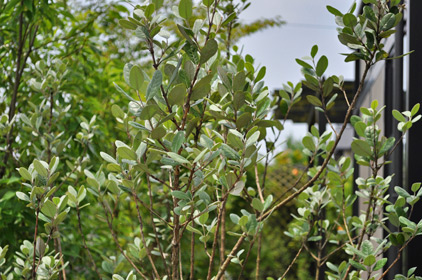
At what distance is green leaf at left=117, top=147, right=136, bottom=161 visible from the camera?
1151mm

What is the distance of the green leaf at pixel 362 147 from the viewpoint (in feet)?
4.95

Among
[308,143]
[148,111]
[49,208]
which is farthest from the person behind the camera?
[308,143]

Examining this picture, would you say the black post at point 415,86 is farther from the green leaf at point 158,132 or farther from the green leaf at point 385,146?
the green leaf at point 158,132

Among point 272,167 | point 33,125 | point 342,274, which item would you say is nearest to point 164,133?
point 342,274

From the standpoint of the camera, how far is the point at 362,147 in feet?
4.97

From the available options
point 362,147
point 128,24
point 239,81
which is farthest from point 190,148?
point 362,147

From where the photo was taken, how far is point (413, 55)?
6.96ft

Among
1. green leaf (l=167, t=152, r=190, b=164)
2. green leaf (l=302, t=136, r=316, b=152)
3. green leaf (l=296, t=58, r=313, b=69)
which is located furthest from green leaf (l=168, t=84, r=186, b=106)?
green leaf (l=302, t=136, r=316, b=152)

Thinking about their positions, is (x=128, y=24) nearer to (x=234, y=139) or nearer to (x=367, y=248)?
(x=234, y=139)

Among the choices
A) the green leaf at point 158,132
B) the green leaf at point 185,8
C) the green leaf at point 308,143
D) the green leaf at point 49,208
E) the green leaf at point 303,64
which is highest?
the green leaf at point 185,8

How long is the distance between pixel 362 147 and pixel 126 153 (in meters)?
Answer: 0.73

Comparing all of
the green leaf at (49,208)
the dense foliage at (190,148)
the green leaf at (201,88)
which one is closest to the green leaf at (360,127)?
the dense foliage at (190,148)

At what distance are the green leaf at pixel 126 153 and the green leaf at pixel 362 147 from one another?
68 centimetres

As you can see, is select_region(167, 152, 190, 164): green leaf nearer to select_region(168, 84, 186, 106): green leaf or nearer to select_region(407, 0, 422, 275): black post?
select_region(168, 84, 186, 106): green leaf
